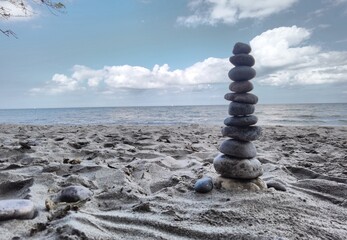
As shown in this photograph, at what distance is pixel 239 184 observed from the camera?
3465 mm

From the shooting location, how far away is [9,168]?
4395 mm

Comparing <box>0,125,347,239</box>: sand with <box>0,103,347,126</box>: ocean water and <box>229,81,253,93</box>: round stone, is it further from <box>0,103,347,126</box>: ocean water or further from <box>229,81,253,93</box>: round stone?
<box>0,103,347,126</box>: ocean water

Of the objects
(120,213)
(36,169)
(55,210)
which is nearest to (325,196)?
(120,213)

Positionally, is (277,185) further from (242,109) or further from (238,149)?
(242,109)

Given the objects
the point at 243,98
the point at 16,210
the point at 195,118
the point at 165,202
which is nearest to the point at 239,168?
the point at 243,98

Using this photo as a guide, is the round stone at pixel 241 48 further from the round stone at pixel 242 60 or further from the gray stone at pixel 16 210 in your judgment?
the gray stone at pixel 16 210

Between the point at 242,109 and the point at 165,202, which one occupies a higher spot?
the point at 242,109

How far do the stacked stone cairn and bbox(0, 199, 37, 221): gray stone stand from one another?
2.03 meters

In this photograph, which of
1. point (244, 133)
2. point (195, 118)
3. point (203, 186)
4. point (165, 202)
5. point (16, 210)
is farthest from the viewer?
point (195, 118)

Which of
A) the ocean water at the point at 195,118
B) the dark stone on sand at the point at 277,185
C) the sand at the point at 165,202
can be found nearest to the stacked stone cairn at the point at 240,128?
the dark stone on sand at the point at 277,185

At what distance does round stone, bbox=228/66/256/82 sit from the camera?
3.62 m

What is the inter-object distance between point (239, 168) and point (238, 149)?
23 centimetres

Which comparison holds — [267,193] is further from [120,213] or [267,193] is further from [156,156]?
[156,156]

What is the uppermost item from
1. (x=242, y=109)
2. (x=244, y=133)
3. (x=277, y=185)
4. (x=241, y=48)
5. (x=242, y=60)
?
(x=241, y=48)
